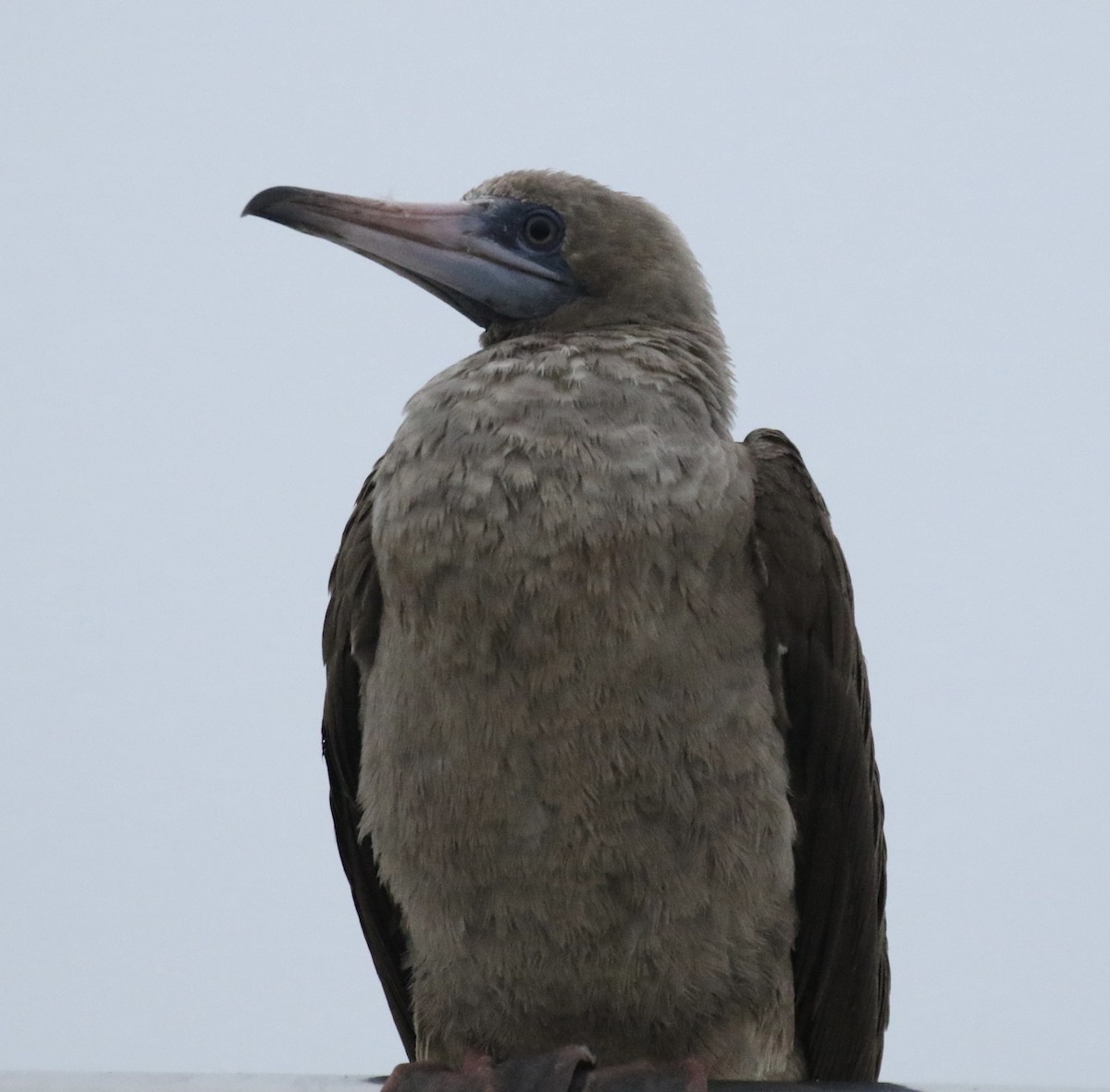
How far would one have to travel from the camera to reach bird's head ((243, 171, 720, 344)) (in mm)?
4043

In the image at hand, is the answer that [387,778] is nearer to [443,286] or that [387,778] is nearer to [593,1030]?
[593,1030]

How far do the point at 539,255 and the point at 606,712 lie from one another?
1308mm

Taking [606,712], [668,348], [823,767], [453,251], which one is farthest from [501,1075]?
[453,251]

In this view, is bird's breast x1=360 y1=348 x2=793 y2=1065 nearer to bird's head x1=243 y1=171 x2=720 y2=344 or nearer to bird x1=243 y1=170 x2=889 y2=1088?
bird x1=243 y1=170 x2=889 y2=1088

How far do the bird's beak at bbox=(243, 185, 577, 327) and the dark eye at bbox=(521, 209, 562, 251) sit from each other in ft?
0.12

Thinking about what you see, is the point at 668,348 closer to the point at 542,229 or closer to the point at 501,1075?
the point at 542,229

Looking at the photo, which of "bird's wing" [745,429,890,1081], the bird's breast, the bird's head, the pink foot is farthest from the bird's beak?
the pink foot

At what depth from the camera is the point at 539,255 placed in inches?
162

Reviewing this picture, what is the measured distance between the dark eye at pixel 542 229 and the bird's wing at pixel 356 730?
2.44 feet

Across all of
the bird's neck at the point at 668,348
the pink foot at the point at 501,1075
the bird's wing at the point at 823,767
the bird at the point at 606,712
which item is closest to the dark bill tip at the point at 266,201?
the bird at the point at 606,712

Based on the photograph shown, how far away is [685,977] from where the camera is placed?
3.51 meters

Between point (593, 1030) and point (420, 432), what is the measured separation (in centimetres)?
137

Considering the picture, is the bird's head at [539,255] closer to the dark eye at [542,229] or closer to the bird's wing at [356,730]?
the dark eye at [542,229]

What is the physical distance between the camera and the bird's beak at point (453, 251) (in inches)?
155
